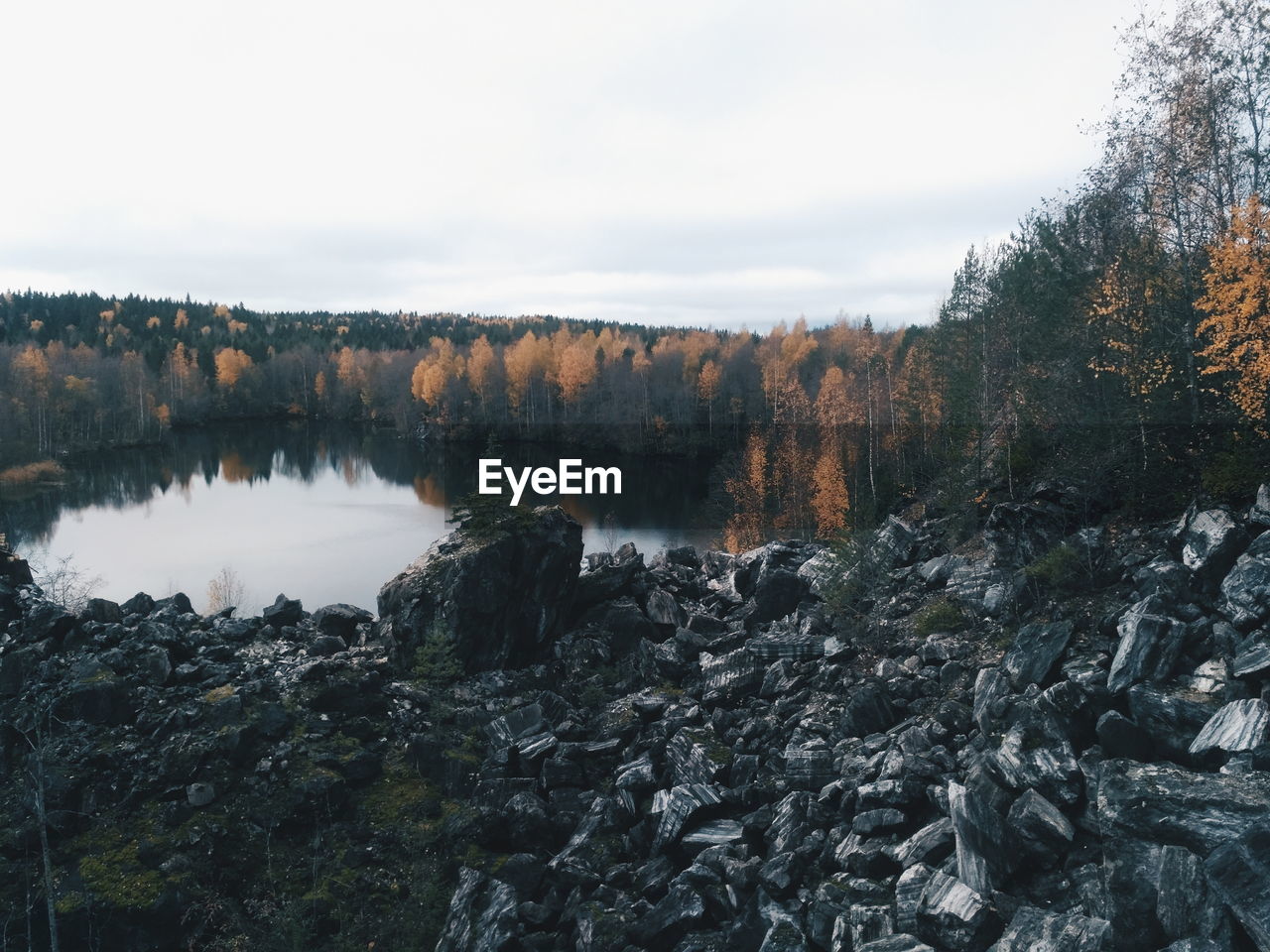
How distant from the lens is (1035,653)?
48.9 feet

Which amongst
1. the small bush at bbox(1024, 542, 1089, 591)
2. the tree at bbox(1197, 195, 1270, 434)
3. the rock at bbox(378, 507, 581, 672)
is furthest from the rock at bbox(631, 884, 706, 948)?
the tree at bbox(1197, 195, 1270, 434)

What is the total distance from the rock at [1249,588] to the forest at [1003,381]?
420 centimetres

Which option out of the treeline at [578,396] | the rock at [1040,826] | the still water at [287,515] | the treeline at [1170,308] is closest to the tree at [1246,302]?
the treeline at [1170,308]

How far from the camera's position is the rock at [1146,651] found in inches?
497

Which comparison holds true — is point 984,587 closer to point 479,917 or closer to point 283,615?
point 479,917

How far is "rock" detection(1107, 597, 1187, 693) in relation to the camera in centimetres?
1263

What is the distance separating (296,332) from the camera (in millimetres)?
178875

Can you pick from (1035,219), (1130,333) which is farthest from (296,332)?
(1130,333)

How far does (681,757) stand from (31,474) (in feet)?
249

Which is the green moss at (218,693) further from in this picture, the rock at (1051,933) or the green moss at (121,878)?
the rock at (1051,933)

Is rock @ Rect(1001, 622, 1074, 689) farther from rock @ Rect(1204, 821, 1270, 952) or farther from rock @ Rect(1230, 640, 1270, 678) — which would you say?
rock @ Rect(1204, 821, 1270, 952)

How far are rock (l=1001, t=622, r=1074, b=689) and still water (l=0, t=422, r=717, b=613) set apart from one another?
3192 cm

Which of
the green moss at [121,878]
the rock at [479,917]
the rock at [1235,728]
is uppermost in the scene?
the rock at [1235,728]

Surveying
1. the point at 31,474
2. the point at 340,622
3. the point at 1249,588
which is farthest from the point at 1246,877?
the point at 31,474
